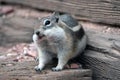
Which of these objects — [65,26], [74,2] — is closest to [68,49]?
[65,26]

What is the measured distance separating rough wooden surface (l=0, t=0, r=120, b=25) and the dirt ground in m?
0.11

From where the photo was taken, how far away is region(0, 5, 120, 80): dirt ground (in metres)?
4.26

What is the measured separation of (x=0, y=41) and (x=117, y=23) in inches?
108

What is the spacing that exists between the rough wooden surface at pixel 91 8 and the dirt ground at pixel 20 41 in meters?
0.11

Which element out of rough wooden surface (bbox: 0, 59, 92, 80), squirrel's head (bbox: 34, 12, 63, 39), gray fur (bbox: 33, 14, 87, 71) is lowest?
rough wooden surface (bbox: 0, 59, 92, 80)

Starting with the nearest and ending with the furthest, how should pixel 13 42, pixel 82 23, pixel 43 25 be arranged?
pixel 43 25 < pixel 82 23 < pixel 13 42

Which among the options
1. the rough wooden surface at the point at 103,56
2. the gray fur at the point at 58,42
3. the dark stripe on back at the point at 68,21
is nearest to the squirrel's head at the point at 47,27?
the gray fur at the point at 58,42

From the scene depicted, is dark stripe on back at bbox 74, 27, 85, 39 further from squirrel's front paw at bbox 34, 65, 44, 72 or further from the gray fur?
squirrel's front paw at bbox 34, 65, 44, 72

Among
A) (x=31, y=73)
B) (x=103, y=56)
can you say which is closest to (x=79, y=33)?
(x=103, y=56)

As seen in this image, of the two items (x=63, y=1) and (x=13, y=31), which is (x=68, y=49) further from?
(x=13, y=31)

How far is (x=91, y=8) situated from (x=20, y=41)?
1.89 m

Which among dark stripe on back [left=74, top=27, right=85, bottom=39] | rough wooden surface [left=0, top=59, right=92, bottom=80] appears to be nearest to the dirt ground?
rough wooden surface [left=0, top=59, right=92, bottom=80]

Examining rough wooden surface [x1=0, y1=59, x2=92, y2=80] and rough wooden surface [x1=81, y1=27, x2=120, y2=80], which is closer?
rough wooden surface [x1=0, y1=59, x2=92, y2=80]

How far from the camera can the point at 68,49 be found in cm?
446
